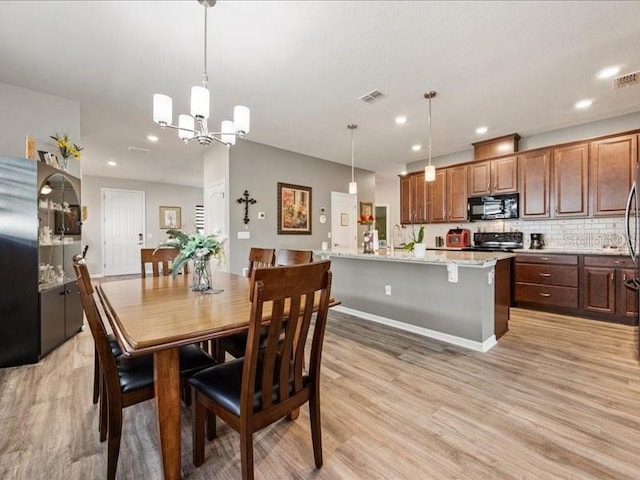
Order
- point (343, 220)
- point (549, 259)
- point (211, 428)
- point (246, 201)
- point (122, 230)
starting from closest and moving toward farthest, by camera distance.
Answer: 1. point (211, 428)
2. point (549, 259)
3. point (246, 201)
4. point (343, 220)
5. point (122, 230)

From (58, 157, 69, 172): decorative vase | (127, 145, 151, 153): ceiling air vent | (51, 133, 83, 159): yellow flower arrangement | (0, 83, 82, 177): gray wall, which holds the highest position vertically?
(127, 145, 151, 153): ceiling air vent

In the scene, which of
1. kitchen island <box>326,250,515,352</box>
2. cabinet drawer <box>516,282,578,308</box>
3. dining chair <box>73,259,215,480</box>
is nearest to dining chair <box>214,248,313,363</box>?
dining chair <box>73,259,215,480</box>

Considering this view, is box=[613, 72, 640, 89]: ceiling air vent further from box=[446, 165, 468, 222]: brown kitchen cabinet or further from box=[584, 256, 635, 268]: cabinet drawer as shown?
box=[446, 165, 468, 222]: brown kitchen cabinet

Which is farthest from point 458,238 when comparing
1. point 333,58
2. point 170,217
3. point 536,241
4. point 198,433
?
point 170,217

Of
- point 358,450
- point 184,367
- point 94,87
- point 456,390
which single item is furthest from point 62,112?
point 456,390

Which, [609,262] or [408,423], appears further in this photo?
[609,262]

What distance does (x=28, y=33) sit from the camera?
7.42 ft

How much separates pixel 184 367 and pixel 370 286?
266 cm

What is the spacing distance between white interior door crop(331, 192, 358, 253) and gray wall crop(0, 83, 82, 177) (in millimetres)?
4387

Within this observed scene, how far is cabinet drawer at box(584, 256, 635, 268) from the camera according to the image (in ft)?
11.5

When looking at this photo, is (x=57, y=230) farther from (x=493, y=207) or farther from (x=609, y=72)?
(x=493, y=207)

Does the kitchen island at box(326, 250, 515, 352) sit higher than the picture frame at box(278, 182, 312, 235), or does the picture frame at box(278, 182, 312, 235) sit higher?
the picture frame at box(278, 182, 312, 235)

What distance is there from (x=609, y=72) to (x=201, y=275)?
4150mm

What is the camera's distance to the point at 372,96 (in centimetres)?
333
